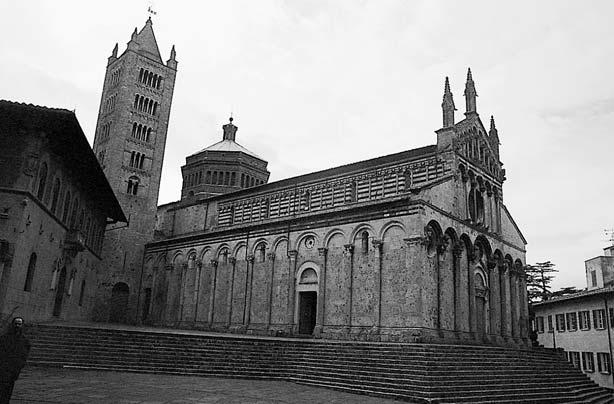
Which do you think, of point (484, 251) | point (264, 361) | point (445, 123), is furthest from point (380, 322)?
point (445, 123)

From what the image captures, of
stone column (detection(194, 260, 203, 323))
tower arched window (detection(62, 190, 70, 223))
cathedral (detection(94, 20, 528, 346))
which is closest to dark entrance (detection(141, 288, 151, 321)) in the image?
cathedral (detection(94, 20, 528, 346))

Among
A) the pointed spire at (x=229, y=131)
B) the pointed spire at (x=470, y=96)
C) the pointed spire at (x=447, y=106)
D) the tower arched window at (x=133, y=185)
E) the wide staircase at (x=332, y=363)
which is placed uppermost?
→ the pointed spire at (x=229, y=131)

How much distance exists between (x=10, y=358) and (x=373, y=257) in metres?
19.6

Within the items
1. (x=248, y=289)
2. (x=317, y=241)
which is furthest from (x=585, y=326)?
(x=248, y=289)

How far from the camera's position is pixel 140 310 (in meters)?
39.8

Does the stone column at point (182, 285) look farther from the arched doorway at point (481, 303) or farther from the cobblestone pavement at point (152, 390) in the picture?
the arched doorway at point (481, 303)

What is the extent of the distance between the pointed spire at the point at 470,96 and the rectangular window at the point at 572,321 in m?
15.8

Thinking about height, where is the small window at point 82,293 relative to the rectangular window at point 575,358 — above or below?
above

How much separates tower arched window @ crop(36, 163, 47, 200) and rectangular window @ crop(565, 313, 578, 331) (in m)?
33.3

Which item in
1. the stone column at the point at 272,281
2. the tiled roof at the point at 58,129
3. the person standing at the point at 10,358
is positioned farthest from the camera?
the stone column at the point at 272,281

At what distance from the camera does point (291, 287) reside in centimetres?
2978

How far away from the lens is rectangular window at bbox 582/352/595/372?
3164cm

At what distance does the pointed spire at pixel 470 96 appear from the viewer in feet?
105

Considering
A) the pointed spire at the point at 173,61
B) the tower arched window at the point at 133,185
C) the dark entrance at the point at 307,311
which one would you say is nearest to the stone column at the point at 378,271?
the dark entrance at the point at 307,311
